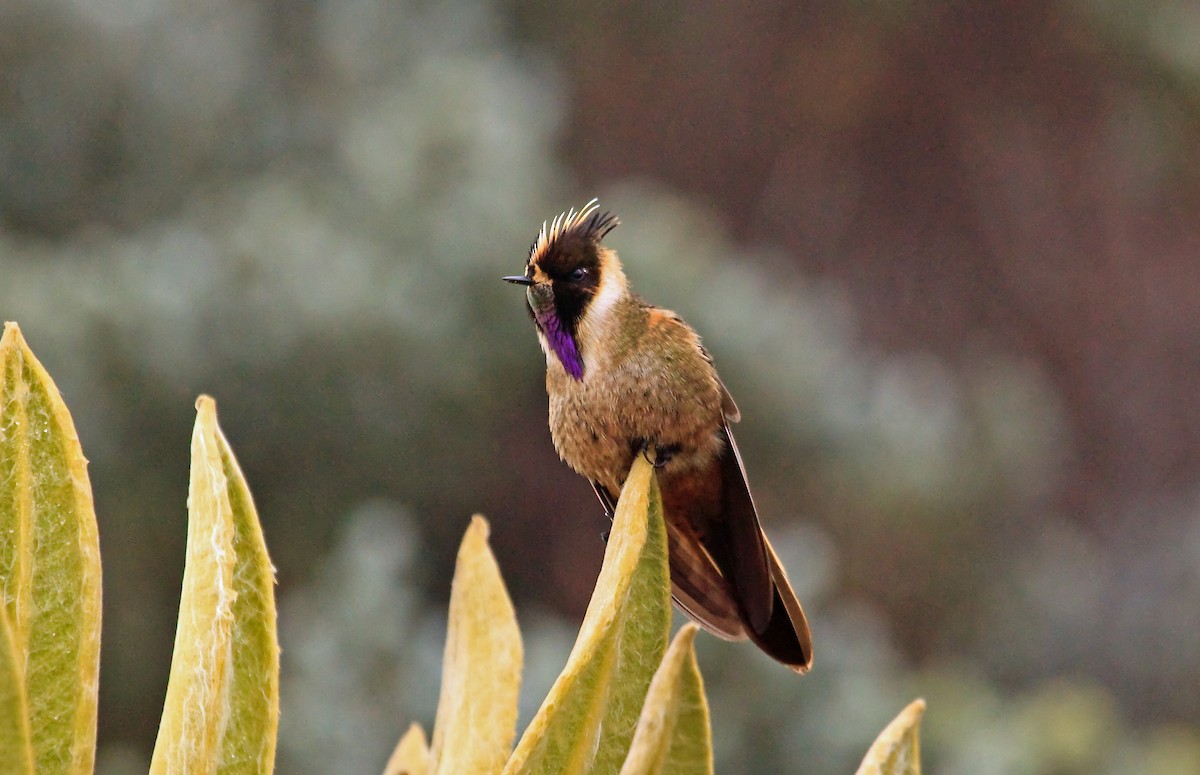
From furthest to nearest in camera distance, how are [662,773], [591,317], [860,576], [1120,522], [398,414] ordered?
[1120,522]
[860,576]
[398,414]
[591,317]
[662,773]

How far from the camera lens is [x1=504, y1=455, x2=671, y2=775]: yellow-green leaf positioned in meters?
0.49

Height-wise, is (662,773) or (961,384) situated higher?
(961,384)

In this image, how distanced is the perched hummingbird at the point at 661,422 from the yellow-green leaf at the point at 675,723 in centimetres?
36

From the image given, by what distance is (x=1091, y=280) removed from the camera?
7.43m

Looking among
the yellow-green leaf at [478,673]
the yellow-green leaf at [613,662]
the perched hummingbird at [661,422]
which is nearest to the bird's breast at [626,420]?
the perched hummingbird at [661,422]

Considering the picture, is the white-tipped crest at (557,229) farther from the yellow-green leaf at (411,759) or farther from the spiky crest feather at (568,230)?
the yellow-green leaf at (411,759)

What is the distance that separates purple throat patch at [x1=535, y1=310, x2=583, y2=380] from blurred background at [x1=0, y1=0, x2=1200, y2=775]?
1853mm

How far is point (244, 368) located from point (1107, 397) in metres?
5.73

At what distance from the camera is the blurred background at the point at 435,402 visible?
324 centimetres

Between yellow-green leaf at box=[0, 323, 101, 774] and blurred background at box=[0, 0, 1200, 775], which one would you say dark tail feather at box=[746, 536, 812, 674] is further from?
blurred background at box=[0, 0, 1200, 775]

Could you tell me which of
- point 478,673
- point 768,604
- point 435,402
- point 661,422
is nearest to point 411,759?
point 478,673

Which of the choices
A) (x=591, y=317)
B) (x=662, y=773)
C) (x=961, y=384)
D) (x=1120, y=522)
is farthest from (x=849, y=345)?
(x=662, y=773)

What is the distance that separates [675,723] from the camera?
473mm

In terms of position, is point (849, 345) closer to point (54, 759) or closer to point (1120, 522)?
point (1120, 522)
